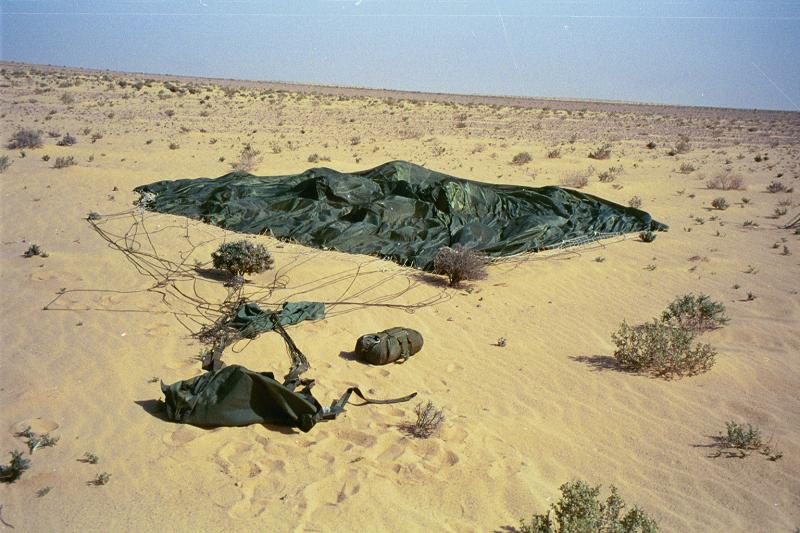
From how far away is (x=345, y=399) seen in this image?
14.8ft

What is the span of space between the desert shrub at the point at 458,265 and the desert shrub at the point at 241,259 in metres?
2.17

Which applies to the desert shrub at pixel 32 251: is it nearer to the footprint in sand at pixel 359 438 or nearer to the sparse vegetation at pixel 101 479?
the sparse vegetation at pixel 101 479

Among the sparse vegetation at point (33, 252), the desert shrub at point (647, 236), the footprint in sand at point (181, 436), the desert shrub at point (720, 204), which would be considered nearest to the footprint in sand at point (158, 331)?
the footprint in sand at point (181, 436)

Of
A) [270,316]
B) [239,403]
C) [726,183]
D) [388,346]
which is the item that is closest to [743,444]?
[388,346]

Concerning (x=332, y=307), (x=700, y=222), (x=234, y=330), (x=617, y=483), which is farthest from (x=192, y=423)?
(x=700, y=222)

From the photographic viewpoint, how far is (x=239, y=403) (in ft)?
14.0

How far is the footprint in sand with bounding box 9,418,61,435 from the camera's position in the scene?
4.02 m

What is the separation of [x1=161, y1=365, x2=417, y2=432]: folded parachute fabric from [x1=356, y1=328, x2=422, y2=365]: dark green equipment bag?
3.44ft

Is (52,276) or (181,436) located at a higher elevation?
(52,276)

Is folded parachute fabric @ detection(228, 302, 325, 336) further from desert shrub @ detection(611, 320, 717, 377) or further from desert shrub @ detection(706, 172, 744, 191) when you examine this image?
desert shrub @ detection(706, 172, 744, 191)

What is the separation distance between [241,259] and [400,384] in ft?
9.06

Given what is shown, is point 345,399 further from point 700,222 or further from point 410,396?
point 700,222

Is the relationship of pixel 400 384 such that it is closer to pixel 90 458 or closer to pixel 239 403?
pixel 239 403

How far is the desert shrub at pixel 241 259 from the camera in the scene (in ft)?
22.3
